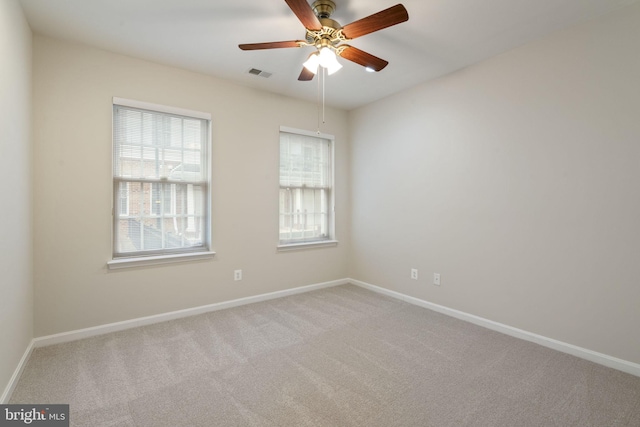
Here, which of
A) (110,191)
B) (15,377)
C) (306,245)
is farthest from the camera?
(306,245)

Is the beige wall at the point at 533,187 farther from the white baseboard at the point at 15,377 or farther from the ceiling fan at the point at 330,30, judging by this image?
the white baseboard at the point at 15,377

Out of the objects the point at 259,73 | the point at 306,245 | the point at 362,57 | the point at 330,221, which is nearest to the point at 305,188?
the point at 330,221

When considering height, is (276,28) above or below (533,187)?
above

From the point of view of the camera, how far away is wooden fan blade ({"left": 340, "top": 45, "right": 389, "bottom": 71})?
2301 millimetres

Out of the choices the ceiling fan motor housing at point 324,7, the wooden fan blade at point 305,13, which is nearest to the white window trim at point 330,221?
the ceiling fan motor housing at point 324,7

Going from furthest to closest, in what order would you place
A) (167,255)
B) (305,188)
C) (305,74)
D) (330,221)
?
(330,221) < (305,188) < (167,255) < (305,74)

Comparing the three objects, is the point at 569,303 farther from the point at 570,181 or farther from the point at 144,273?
the point at 144,273

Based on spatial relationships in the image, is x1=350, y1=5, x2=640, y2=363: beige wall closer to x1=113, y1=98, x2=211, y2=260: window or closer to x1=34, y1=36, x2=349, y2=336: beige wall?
x1=34, y1=36, x2=349, y2=336: beige wall

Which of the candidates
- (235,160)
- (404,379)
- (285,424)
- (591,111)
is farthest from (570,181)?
(235,160)

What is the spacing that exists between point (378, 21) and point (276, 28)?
3.34ft

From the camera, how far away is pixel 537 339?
8.98 feet

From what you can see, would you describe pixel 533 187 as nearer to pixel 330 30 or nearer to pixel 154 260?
pixel 330 30

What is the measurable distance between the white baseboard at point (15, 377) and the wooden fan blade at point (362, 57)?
125 inches

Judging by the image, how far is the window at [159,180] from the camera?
3.04 meters
